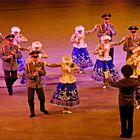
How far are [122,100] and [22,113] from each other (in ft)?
7.61

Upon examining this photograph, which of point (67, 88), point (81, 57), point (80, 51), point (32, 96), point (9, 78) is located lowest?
point (32, 96)

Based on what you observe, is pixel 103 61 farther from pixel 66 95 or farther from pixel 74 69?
pixel 66 95

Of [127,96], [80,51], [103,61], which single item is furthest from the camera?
[80,51]

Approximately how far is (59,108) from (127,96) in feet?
6.91

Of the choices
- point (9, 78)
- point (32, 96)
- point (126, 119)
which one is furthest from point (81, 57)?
point (126, 119)

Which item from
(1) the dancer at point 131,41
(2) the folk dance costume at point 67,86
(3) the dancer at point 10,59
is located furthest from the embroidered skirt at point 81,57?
(2) the folk dance costume at point 67,86

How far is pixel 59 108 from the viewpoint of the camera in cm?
1120

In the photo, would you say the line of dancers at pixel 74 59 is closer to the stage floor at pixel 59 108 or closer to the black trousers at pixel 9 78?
the black trousers at pixel 9 78

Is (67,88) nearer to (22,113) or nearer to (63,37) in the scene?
(22,113)

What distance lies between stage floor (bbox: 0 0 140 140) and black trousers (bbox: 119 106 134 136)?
6.4 inches

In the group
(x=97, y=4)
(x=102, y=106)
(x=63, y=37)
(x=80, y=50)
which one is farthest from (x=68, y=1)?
(x=102, y=106)

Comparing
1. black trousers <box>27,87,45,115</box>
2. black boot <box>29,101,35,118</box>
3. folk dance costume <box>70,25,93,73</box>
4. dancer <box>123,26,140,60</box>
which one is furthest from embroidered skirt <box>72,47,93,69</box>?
black boot <box>29,101,35,118</box>

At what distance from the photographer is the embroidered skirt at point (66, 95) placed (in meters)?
10.6

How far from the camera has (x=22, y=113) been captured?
10.9 m
